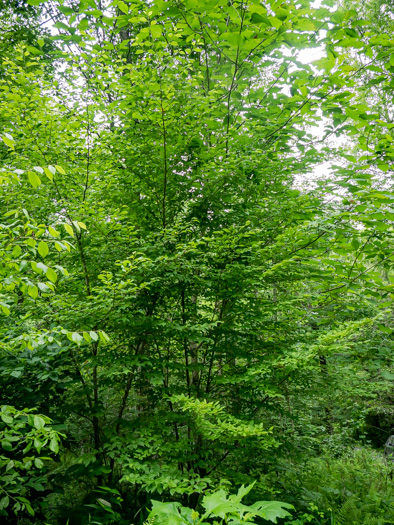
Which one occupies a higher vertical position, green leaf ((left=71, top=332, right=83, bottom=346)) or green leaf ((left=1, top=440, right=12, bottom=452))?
green leaf ((left=71, top=332, right=83, bottom=346))

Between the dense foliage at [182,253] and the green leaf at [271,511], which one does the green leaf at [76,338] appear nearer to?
the dense foliage at [182,253]

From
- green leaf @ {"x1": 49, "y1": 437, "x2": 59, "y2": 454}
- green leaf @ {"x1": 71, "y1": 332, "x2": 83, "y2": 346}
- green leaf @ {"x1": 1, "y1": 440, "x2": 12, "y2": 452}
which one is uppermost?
green leaf @ {"x1": 71, "y1": 332, "x2": 83, "y2": 346}

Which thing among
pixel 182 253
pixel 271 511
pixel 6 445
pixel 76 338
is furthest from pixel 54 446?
pixel 182 253

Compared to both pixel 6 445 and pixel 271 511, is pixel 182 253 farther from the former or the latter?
pixel 271 511

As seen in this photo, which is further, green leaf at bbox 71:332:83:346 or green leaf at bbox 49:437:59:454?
green leaf at bbox 49:437:59:454

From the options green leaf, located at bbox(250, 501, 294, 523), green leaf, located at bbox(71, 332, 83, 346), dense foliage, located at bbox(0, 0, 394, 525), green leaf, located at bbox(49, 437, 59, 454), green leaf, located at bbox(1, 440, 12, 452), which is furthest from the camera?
dense foliage, located at bbox(0, 0, 394, 525)

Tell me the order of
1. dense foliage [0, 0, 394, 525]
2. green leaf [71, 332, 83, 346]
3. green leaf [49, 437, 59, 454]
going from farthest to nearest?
dense foliage [0, 0, 394, 525]
green leaf [49, 437, 59, 454]
green leaf [71, 332, 83, 346]

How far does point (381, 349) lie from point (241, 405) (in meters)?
1.32

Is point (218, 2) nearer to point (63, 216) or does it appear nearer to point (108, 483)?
point (63, 216)

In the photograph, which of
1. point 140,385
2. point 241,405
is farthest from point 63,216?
point 241,405

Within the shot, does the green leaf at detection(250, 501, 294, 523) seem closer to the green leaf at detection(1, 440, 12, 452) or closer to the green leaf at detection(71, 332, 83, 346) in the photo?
the green leaf at detection(71, 332, 83, 346)

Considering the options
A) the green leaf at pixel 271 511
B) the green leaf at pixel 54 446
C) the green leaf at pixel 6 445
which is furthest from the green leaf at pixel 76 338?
the green leaf at pixel 271 511

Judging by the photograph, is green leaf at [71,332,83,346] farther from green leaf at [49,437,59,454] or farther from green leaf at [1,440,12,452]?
green leaf at [1,440,12,452]

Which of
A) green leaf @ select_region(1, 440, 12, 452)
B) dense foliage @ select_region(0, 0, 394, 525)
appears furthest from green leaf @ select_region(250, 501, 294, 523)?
green leaf @ select_region(1, 440, 12, 452)
